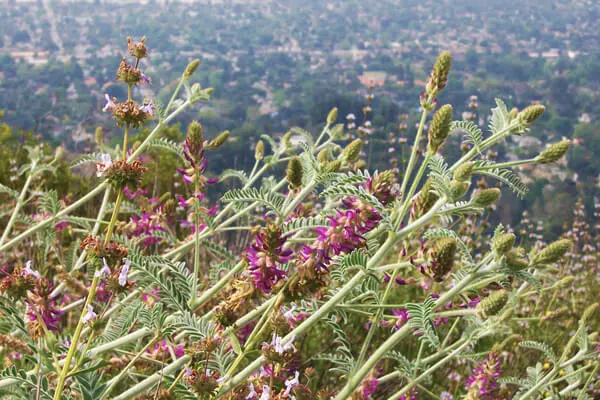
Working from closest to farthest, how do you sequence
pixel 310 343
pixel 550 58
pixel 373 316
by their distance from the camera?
1. pixel 373 316
2. pixel 310 343
3. pixel 550 58

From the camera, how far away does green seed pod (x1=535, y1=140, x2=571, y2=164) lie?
4.53 ft

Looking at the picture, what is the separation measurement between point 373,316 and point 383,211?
0.40 m

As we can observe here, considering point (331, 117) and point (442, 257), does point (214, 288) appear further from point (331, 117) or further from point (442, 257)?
point (331, 117)

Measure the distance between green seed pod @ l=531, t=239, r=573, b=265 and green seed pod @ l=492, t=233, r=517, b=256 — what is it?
0.16 metres

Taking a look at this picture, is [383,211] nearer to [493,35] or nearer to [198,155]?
[198,155]

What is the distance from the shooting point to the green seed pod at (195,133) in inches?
49.4

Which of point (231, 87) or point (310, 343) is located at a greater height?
point (310, 343)

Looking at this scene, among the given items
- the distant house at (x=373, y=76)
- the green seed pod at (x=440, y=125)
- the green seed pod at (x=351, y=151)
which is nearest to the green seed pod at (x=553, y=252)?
the green seed pod at (x=440, y=125)

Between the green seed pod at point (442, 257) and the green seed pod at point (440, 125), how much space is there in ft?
0.72

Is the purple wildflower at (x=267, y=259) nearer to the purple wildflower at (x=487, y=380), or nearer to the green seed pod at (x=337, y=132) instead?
the purple wildflower at (x=487, y=380)

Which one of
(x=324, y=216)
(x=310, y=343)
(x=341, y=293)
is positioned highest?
(x=324, y=216)

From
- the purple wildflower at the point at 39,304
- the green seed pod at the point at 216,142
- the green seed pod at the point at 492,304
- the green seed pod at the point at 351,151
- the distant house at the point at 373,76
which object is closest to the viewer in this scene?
the purple wildflower at the point at 39,304

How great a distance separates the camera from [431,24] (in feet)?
173

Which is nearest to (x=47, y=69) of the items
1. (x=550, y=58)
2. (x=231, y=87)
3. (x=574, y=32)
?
(x=231, y=87)
